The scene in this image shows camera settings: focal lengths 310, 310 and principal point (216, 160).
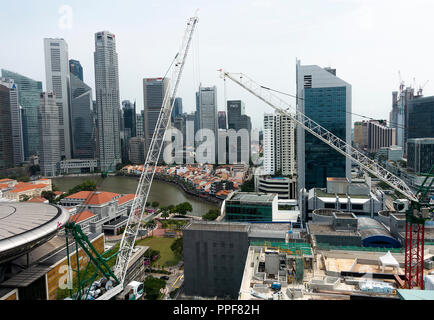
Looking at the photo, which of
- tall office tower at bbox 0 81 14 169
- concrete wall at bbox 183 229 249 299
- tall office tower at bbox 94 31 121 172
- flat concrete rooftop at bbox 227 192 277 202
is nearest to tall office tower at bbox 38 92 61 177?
tall office tower at bbox 0 81 14 169

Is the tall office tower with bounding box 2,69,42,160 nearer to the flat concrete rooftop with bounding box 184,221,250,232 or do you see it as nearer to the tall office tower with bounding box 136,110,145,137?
the tall office tower with bounding box 136,110,145,137

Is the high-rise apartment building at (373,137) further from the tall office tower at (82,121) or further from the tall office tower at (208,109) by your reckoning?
the tall office tower at (82,121)

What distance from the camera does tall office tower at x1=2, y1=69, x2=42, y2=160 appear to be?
17.5 metres

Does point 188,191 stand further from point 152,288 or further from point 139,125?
point 139,125

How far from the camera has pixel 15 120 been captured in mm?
16109

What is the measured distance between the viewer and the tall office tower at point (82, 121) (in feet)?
59.0

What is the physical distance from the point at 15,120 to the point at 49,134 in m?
1.70

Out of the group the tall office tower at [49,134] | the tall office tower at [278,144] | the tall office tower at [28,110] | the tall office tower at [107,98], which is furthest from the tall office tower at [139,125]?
→ the tall office tower at [278,144]

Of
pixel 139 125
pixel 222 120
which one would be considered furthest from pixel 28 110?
pixel 222 120

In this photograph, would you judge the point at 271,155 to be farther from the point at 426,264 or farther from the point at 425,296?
the point at 425,296

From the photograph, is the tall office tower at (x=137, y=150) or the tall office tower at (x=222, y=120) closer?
the tall office tower at (x=137, y=150)

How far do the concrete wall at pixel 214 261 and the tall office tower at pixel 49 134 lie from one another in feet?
48.3

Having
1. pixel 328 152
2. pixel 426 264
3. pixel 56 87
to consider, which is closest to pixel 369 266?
pixel 426 264

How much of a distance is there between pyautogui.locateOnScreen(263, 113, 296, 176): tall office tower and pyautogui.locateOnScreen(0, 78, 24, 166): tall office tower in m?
12.9
